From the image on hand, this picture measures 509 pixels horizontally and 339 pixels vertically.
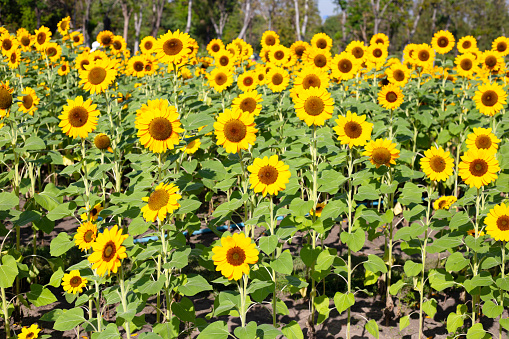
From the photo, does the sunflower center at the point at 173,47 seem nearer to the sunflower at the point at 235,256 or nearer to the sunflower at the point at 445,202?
the sunflower at the point at 235,256

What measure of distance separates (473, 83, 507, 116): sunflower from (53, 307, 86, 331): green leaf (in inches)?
198

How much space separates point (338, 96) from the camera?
6824 mm

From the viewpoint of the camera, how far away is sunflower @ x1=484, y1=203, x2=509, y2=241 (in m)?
3.46

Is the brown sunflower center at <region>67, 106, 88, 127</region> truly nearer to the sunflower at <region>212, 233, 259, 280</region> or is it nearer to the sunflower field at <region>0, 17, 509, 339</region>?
the sunflower field at <region>0, 17, 509, 339</region>

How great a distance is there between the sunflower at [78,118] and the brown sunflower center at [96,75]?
2.09ft

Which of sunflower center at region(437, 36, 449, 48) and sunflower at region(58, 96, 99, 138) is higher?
sunflower center at region(437, 36, 449, 48)

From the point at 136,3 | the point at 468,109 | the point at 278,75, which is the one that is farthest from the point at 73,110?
the point at 136,3

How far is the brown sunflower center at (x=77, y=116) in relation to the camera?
3.82 metres

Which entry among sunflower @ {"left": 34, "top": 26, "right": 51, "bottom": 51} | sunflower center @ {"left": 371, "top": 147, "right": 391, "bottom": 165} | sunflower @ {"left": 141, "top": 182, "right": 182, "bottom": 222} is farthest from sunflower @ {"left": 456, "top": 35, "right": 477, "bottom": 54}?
sunflower @ {"left": 34, "top": 26, "right": 51, "bottom": 51}

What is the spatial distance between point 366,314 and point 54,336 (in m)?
3.04

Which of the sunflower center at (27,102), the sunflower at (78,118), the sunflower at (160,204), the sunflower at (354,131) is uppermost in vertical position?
the sunflower center at (27,102)

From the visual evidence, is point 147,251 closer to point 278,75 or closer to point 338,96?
point 278,75

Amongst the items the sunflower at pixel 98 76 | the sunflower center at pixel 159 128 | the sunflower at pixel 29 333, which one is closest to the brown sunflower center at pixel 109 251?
the sunflower center at pixel 159 128

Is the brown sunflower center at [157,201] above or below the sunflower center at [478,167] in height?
below
